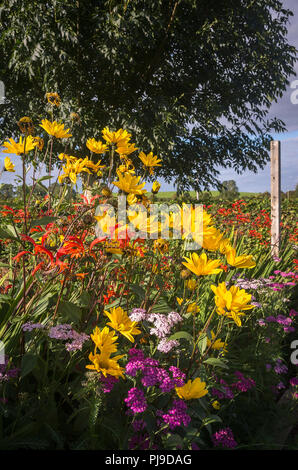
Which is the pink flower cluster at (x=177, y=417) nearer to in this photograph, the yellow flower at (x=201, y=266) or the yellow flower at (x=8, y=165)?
the yellow flower at (x=201, y=266)

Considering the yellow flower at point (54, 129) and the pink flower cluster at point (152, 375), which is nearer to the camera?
the pink flower cluster at point (152, 375)

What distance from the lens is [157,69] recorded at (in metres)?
9.88

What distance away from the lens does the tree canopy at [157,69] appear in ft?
25.0

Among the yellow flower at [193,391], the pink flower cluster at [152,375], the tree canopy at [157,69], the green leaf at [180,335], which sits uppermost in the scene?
the tree canopy at [157,69]

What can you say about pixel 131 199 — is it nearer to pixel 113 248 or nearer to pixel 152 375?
pixel 113 248

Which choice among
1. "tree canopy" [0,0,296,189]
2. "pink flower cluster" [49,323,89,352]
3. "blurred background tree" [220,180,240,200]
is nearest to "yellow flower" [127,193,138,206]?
"pink flower cluster" [49,323,89,352]

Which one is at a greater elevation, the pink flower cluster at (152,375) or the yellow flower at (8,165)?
the yellow flower at (8,165)

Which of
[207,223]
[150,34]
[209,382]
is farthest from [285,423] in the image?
[150,34]

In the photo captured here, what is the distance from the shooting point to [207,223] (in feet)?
3.89

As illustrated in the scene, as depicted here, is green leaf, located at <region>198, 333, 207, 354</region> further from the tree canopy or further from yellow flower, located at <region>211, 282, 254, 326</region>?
the tree canopy

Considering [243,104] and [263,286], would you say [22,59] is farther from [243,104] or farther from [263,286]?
[263,286]

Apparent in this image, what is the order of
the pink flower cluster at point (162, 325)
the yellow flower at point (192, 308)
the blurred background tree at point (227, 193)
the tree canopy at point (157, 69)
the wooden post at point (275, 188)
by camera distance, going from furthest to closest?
the blurred background tree at point (227, 193)
the tree canopy at point (157, 69)
the wooden post at point (275, 188)
the yellow flower at point (192, 308)
the pink flower cluster at point (162, 325)

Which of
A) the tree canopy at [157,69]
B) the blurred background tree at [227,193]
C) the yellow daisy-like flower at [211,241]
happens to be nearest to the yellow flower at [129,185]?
the yellow daisy-like flower at [211,241]

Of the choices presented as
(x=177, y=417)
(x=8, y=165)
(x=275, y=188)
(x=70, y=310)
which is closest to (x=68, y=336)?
(x=70, y=310)
